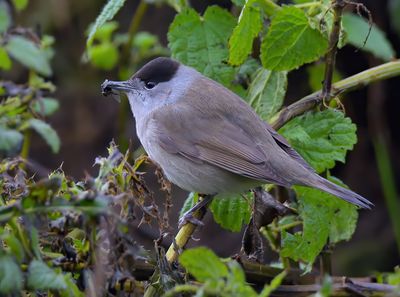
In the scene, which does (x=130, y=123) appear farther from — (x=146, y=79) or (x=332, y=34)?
(x=332, y=34)

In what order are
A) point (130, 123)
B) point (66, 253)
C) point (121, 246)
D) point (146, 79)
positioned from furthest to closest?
point (130, 123) < point (146, 79) < point (66, 253) < point (121, 246)

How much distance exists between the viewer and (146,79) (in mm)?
3545

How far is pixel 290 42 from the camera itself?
2785 millimetres

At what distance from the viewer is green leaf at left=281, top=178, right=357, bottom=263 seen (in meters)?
2.70

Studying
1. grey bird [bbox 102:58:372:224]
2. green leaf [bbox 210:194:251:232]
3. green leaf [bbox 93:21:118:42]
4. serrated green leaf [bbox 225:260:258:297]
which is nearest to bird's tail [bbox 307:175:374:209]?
grey bird [bbox 102:58:372:224]

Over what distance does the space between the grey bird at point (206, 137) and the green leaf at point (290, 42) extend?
30 cm

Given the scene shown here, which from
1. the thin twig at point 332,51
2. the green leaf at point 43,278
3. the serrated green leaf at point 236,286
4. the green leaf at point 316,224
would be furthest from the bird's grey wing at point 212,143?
the serrated green leaf at point 236,286

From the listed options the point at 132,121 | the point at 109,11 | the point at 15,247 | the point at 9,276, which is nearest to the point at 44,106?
the point at 109,11

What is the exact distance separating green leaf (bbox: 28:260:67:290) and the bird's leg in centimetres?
96

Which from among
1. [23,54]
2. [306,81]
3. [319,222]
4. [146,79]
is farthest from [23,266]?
[306,81]

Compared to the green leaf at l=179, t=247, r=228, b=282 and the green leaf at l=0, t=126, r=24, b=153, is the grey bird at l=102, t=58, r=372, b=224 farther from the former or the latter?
the green leaf at l=179, t=247, r=228, b=282

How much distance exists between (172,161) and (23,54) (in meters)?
0.81

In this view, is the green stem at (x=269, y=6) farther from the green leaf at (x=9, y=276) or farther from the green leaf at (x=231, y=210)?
the green leaf at (x=9, y=276)

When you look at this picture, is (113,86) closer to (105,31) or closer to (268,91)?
(268,91)
